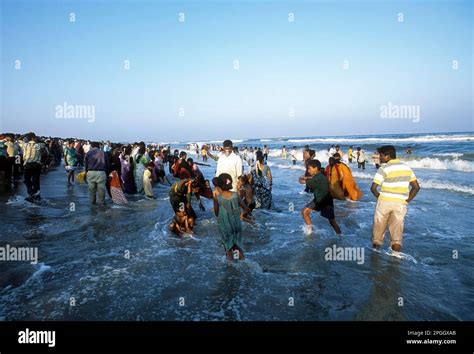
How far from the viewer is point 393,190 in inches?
204

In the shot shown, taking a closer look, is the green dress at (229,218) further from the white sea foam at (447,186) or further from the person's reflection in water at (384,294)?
the white sea foam at (447,186)

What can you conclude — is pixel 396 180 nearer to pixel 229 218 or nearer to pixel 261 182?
pixel 229 218

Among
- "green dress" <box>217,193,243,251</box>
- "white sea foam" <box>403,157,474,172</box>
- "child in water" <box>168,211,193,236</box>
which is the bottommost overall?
"child in water" <box>168,211,193,236</box>

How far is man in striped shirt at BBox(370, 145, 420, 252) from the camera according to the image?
5125 millimetres

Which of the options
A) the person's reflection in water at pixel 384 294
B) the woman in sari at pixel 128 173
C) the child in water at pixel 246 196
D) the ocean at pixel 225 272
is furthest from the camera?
the woman in sari at pixel 128 173

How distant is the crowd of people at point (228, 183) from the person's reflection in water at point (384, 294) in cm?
49

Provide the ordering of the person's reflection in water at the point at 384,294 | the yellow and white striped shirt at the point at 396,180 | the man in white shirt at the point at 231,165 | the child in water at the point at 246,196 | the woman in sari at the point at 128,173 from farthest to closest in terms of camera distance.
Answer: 1. the woman in sari at the point at 128,173
2. the child in water at the point at 246,196
3. the man in white shirt at the point at 231,165
4. the yellow and white striped shirt at the point at 396,180
5. the person's reflection in water at the point at 384,294

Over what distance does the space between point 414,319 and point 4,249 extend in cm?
704

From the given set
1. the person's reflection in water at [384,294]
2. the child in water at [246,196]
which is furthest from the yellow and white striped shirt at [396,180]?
the child in water at [246,196]

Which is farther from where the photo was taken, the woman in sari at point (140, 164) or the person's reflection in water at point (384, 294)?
the woman in sari at point (140, 164)

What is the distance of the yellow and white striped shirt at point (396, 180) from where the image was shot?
511 cm
